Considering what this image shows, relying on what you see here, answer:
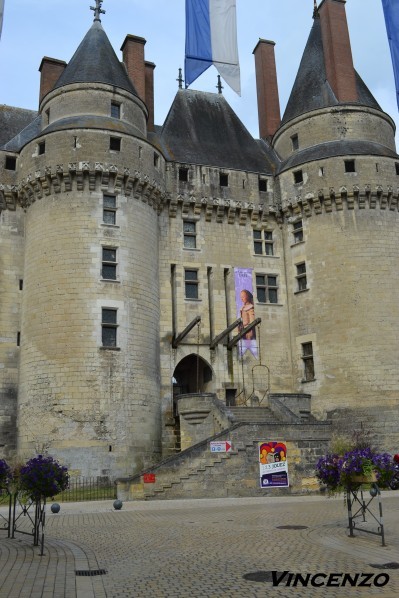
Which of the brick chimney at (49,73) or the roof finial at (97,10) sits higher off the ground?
the roof finial at (97,10)

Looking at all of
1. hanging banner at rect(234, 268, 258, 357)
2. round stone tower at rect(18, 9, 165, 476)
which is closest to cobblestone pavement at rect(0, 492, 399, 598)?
round stone tower at rect(18, 9, 165, 476)

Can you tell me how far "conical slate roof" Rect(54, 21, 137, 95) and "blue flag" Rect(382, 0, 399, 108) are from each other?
13.2 metres

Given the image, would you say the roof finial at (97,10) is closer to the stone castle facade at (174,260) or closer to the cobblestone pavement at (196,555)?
the stone castle facade at (174,260)

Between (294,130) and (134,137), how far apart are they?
9.83m

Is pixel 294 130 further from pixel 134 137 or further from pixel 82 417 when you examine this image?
pixel 82 417

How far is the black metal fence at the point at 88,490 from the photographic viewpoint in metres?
21.0

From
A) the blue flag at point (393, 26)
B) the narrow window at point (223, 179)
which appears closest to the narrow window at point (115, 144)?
the narrow window at point (223, 179)

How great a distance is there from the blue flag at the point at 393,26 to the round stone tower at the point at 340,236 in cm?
986

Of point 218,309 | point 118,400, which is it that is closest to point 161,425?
point 118,400

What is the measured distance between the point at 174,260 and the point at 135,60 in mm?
11052

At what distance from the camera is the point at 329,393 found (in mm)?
28375

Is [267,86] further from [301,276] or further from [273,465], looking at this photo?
[273,465]

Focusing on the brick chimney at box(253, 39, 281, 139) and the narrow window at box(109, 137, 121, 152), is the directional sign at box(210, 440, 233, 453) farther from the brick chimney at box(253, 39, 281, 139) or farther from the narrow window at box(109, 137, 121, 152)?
the brick chimney at box(253, 39, 281, 139)

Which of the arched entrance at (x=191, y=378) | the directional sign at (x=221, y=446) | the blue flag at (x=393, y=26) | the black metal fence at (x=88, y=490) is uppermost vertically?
the blue flag at (x=393, y=26)
